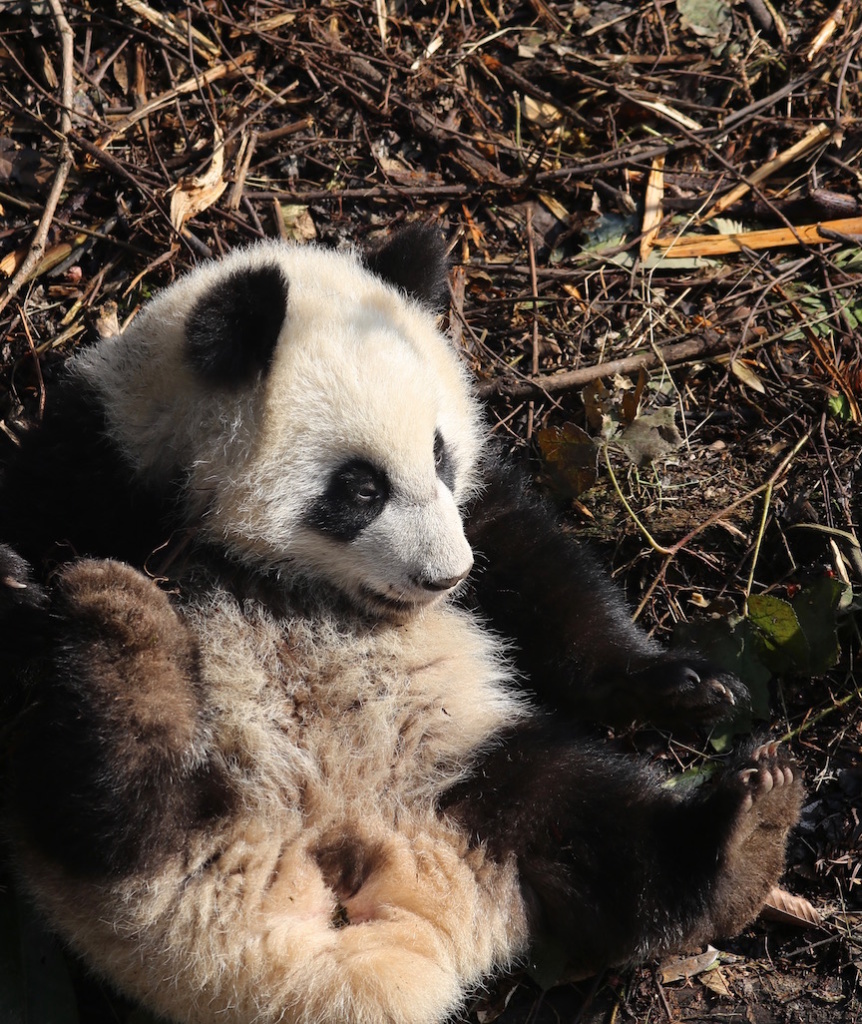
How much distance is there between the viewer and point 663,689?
3.85 metres

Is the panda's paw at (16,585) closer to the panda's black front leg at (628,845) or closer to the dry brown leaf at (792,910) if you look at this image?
the panda's black front leg at (628,845)

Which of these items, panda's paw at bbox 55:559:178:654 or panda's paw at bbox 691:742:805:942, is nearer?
panda's paw at bbox 55:559:178:654

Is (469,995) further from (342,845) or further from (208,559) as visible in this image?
(208,559)

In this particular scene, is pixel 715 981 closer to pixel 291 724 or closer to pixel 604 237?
pixel 291 724

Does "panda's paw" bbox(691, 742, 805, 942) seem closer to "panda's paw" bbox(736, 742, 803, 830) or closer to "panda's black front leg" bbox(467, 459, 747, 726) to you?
"panda's paw" bbox(736, 742, 803, 830)

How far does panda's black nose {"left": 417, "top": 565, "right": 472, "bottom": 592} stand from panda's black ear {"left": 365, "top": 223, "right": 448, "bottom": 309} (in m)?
1.25

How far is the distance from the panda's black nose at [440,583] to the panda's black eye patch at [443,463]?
0.47 meters

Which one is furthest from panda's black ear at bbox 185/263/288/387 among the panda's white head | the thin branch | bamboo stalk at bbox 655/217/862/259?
bamboo stalk at bbox 655/217/862/259

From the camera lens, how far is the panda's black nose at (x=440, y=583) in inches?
127

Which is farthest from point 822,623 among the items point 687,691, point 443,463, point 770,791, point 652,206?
point 652,206

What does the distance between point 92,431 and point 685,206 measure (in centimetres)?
324

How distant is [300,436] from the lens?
10.8 feet

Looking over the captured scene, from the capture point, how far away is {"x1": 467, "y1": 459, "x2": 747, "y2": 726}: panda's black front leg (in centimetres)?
396

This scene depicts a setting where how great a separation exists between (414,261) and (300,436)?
3.26 ft
